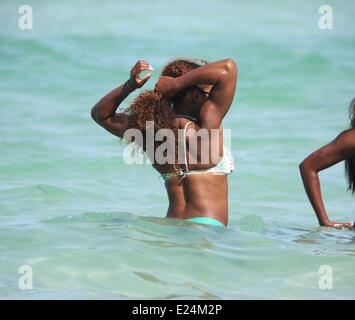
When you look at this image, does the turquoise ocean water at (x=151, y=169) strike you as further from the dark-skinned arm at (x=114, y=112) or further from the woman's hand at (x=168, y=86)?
the woman's hand at (x=168, y=86)

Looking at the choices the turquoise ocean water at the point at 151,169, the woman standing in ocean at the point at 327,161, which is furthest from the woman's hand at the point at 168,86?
the woman standing in ocean at the point at 327,161

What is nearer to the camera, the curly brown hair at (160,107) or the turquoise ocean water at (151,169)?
the turquoise ocean water at (151,169)

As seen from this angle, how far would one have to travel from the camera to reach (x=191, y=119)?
5398mm

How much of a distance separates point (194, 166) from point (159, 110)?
411mm

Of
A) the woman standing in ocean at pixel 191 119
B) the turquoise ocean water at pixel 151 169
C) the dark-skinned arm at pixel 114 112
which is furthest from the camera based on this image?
the dark-skinned arm at pixel 114 112

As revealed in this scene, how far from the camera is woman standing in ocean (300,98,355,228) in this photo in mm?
5582

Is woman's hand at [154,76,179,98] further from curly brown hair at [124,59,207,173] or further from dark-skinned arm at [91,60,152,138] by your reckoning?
dark-skinned arm at [91,60,152,138]

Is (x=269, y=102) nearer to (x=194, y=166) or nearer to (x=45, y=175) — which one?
(x=45, y=175)

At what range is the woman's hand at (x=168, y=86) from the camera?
17.4 feet

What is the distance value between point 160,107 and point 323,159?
1138 millimetres

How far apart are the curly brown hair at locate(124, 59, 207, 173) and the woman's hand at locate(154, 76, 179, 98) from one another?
29 mm

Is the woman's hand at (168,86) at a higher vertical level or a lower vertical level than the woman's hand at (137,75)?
lower

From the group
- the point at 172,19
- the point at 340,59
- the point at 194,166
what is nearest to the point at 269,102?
the point at 340,59

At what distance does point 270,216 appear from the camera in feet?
24.9
